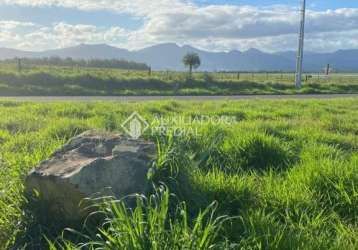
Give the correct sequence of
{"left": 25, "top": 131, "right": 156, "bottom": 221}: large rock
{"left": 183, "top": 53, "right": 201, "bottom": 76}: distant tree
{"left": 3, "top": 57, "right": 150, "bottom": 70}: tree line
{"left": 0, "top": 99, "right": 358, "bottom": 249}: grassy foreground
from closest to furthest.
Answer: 1. {"left": 0, "top": 99, "right": 358, "bottom": 249}: grassy foreground
2. {"left": 25, "top": 131, "right": 156, "bottom": 221}: large rock
3. {"left": 183, "top": 53, "right": 201, "bottom": 76}: distant tree
4. {"left": 3, "top": 57, "right": 150, "bottom": 70}: tree line

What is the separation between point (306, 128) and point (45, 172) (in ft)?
19.3

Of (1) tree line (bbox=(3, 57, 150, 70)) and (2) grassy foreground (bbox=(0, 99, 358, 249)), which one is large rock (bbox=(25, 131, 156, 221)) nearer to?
(2) grassy foreground (bbox=(0, 99, 358, 249))

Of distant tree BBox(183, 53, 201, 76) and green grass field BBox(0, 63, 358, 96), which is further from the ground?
distant tree BBox(183, 53, 201, 76)

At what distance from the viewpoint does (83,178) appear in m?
3.61

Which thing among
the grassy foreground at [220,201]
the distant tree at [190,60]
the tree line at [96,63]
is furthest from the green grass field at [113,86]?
the tree line at [96,63]

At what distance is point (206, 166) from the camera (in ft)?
16.9

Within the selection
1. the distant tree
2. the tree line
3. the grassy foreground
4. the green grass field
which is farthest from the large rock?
the tree line

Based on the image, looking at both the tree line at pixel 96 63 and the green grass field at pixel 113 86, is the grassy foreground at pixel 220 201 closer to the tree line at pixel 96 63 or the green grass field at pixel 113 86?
the green grass field at pixel 113 86

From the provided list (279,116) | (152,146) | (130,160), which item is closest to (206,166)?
(152,146)

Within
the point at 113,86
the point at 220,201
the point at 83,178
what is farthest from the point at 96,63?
the point at 83,178

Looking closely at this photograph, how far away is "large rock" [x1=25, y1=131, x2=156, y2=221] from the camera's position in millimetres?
3580

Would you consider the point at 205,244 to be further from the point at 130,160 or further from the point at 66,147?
the point at 66,147

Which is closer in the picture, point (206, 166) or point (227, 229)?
point (227, 229)

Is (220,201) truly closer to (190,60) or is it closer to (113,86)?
(113,86)
